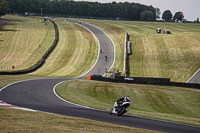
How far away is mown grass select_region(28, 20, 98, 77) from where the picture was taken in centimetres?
5725

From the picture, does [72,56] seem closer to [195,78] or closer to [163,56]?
[163,56]

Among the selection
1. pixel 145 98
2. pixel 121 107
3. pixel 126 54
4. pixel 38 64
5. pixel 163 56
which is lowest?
pixel 38 64

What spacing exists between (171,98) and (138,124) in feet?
60.0

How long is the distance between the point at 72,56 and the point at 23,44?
58.4 feet

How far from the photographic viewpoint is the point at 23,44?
252ft

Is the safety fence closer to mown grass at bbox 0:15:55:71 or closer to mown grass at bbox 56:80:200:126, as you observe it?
mown grass at bbox 56:80:200:126

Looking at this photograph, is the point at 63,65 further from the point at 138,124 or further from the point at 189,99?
the point at 138,124

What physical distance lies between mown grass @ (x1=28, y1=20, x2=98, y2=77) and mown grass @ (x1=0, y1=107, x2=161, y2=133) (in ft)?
130

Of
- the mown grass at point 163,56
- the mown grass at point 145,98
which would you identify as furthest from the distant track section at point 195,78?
the mown grass at point 145,98

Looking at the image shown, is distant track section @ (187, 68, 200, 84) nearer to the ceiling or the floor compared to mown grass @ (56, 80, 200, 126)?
nearer to the floor

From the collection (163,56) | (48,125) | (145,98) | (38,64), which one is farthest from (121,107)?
(163,56)

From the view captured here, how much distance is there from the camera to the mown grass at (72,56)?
57.2m

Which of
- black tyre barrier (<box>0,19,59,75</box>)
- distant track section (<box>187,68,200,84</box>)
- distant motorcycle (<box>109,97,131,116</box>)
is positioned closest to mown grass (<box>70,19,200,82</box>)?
distant track section (<box>187,68,200,84</box>)

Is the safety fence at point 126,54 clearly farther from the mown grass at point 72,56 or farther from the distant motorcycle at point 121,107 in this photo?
the distant motorcycle at point 121,107
